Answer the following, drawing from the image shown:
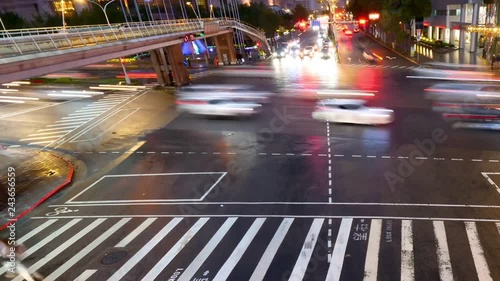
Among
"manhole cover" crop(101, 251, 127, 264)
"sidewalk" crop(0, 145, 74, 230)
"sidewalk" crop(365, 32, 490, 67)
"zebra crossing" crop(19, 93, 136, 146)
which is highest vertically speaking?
"zebra crossing" crop(19, 93, 136, 146)

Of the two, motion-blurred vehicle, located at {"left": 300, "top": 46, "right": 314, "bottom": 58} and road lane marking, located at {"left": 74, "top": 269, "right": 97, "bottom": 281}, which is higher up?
road lane marking, located at {"left": 74, "top": 269, "right": 97, "bottom": 281}

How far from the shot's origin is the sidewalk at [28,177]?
17.9 m

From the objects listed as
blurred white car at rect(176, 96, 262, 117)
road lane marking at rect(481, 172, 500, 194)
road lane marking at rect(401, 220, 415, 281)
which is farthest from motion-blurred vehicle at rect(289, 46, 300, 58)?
road lane marking at rect(401, 220, 415, 281)

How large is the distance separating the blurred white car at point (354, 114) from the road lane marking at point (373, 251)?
12.6 m

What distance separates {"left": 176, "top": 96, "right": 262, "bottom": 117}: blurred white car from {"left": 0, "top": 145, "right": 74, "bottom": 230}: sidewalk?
38.3 ft

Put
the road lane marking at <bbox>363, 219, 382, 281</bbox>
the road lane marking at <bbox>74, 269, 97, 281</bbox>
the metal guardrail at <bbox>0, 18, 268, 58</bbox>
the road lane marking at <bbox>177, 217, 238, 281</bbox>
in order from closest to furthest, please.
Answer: the road lane marking at <bbox>363, 219, 382, 281</bbox> < the road lane marking at <bbox>177, 217, 238, 281</bbox> < the road lane marking at <bbox>74, 269, 97, 281</bbox> < the metal guardrail at <bbox>0, 18, 268, 58</bbox>

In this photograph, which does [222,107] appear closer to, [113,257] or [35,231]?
[35,231]

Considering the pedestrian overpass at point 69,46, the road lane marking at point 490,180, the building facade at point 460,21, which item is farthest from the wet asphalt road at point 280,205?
the building facade at point 460,21

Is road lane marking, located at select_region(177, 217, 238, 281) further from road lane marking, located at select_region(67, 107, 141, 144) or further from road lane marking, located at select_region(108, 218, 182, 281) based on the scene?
road lane marking, located at select_region(67, 107, 141, 144)

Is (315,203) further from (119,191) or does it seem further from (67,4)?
(67,4)

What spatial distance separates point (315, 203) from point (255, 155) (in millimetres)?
6599

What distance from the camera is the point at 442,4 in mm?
62031

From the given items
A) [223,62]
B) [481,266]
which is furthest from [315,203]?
[223,62]

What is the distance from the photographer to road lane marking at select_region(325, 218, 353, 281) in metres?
11.3
